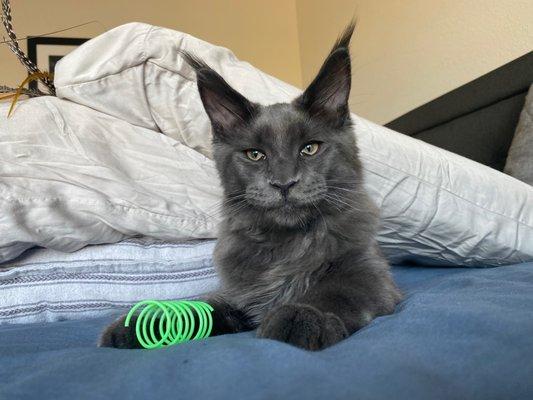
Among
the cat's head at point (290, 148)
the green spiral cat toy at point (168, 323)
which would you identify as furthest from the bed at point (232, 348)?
the cat's head at point (290, 148)

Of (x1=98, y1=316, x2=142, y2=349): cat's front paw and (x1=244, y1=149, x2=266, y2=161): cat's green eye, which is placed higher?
(x1=244, y1=149, x2=266, y2=161): cat's green eye

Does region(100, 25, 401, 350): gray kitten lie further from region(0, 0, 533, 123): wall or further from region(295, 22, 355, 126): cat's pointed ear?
region(0, 0, 533, 123): wall

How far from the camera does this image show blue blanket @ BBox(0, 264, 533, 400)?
48 cm

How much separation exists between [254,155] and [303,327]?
0.50m

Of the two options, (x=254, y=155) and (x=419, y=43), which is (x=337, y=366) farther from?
(x=419, y=43)

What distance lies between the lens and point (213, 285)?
53.1 inches

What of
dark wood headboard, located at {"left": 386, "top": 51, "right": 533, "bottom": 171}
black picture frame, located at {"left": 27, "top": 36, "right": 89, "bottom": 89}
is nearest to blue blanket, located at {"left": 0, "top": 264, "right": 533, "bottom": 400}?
dark wood headboard, located at {"left": 386, "top": 51, "right": 533, "bottom": 171}

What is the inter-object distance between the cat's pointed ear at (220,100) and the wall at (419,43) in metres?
1.65

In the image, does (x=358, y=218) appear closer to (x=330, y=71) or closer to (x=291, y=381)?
(x=330, y=71)

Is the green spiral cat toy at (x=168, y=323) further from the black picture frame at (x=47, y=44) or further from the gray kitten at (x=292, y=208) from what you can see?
the black picture frame at (x=47, y=44)

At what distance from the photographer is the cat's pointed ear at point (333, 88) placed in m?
1.00

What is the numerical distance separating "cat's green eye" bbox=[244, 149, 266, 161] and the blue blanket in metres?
0.47

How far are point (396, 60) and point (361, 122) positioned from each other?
68.7 inches

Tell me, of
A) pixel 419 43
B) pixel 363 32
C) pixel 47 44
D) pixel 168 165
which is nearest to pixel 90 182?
→ pixel 168 165
